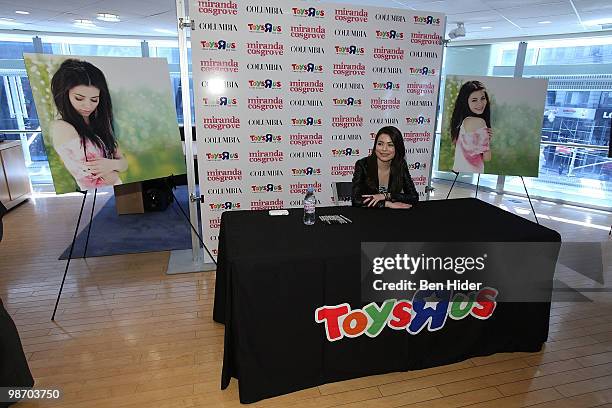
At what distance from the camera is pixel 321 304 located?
2.00 meters

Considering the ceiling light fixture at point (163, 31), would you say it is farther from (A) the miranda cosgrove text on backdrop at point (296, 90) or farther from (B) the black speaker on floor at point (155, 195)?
(A) the miranda cosgrove text on backdrop at point (296, 90)

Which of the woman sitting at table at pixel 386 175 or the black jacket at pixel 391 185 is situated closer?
the woman sitting at table at pixel 386 175

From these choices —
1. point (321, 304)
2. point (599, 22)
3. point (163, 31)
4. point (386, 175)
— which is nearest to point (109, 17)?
point (163, 31)

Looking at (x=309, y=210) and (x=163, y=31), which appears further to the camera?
(x=163, y=31)

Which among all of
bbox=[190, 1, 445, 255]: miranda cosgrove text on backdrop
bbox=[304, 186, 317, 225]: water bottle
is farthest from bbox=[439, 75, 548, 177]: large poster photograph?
bbox=[304, 186, 317, 225]: water bottle

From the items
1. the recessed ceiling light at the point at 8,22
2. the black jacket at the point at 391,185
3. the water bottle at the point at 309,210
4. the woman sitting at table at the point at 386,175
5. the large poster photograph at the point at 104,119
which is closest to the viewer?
the water bottle at the point at 309,210

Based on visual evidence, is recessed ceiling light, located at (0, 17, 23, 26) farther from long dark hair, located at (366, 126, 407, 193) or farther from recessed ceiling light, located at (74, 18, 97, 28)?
long dark hair, located at (366, 126, 407, 193)

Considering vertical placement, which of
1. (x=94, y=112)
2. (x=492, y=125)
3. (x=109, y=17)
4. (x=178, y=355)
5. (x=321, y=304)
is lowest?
(x=178, y=355)

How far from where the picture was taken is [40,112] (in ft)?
8.57

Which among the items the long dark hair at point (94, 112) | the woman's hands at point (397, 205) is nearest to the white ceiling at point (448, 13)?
the long dark hair at point (94, 112)

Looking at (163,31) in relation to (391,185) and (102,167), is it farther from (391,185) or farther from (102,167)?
(391,185)

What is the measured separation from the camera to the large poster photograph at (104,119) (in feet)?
8.73

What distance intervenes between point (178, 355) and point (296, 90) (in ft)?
8.34

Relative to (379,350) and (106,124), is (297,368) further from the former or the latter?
(106,124)
